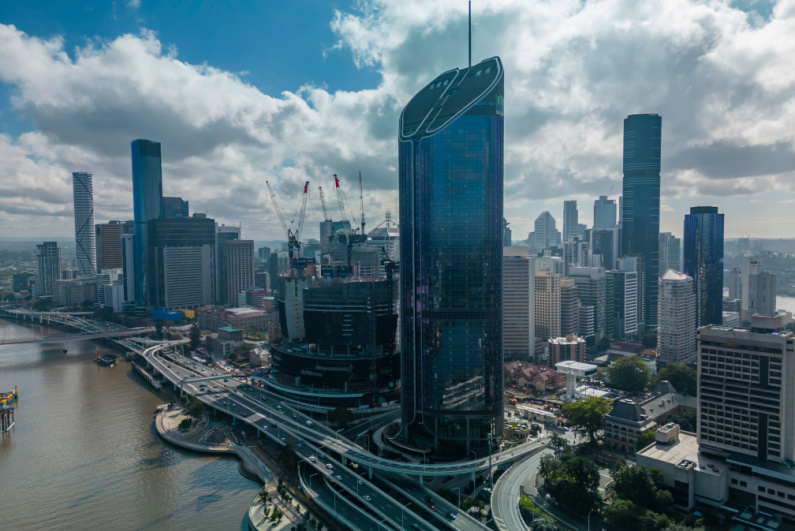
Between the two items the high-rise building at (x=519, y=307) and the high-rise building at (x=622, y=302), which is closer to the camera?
the high-rise building at (x=519, y=307)

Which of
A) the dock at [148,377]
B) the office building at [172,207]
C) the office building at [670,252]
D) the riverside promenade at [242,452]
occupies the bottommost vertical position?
the riverside promenade at [242,452]

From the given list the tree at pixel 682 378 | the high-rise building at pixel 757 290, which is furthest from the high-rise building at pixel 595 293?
the tree at pixel 682 378

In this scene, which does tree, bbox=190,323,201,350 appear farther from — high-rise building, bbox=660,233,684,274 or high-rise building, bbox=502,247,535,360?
high-rise building, bbox=660,233,684,274

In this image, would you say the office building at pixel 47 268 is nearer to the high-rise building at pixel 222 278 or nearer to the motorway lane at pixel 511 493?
the high-rise building at pixel 222 278

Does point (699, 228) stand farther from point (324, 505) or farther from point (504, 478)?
point (324, 505)

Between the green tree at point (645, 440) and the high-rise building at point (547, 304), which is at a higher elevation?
the high-rise building at point (547, 304)

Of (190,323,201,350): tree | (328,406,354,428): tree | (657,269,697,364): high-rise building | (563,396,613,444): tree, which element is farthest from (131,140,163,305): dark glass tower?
(657,269,697,364): high-rise building

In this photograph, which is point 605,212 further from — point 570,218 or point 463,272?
point 463,272
